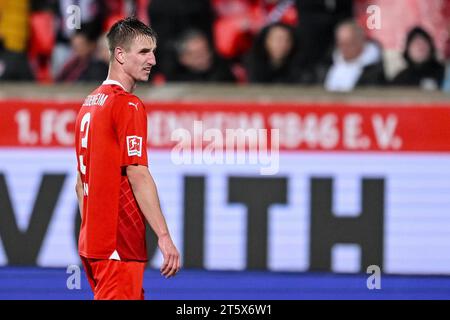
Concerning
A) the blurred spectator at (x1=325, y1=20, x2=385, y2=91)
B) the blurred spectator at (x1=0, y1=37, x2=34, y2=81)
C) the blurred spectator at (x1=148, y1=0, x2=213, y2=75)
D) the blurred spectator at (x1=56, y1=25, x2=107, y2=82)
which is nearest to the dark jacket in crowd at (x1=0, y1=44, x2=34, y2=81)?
the blurred spectator at (x1=0, y1=37, x2=34, y2=81)

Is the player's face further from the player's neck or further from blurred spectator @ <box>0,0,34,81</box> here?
blurred spectator @ <box>0,0,34,81</box>

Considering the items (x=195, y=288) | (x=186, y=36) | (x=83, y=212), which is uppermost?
(x=186, y=36)

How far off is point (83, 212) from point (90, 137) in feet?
1.28

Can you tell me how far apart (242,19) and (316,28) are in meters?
0.69

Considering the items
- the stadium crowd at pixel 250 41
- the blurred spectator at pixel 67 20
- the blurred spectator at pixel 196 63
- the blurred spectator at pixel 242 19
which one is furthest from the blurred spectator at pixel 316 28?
the blurred spectator at pixel 67 20

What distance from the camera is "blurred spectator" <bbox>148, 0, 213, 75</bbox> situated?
30.3 feet

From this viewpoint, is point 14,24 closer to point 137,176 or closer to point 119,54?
point 119,54

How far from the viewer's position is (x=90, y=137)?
16.9 ft

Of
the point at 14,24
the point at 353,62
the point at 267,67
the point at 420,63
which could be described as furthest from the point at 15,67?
the point at 420,63

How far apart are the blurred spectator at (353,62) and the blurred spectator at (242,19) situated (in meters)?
0.52

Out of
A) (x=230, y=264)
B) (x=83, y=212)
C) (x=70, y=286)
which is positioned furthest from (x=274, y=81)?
(x=83, y=212)
